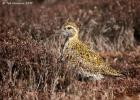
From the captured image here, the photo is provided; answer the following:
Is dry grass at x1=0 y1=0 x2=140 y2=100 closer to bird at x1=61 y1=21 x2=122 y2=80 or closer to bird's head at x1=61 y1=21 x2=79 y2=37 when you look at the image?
bird at x1=61 y1=21 x2=122 y2=80

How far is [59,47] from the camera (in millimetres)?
9578

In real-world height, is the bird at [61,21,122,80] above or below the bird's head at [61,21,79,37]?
below

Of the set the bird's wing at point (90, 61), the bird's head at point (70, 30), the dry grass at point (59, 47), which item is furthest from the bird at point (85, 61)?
the bird's head at point (70, 30)

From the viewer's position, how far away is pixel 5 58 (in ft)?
29.1

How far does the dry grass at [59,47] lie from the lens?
8047 mm

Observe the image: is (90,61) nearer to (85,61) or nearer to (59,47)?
(85,61)

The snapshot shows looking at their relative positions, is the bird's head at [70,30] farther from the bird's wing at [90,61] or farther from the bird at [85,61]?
the bird's wing at [90,61]

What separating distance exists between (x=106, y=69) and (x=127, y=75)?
67cm

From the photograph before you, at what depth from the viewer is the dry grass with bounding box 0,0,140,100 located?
8.05 metres

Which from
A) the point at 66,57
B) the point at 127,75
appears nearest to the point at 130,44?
the point at 127,75

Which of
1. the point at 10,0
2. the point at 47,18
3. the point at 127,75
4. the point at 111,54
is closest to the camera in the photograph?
the point at 127,75

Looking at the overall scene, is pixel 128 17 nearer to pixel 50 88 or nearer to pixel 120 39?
pixel 120 39

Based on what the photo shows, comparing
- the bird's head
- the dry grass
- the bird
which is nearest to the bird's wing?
the bird

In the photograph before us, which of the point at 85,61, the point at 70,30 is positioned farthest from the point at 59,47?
the point at 85,61
